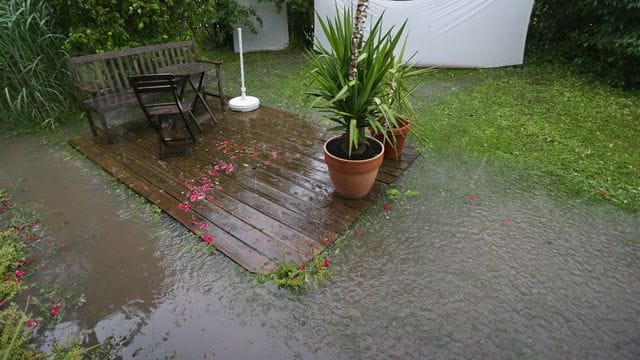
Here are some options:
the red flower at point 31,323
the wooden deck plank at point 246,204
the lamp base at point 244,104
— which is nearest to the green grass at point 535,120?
the lamp base at point 244,104

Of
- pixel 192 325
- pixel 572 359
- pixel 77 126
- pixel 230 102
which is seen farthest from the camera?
pixel 230 102

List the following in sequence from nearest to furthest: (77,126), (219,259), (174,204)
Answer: (219,259) < (174,204) < (77,126)

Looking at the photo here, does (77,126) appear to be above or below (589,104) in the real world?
below

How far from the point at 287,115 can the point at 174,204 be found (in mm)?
2273

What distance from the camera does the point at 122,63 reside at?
444cm

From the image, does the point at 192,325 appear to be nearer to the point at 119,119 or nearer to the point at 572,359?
the point at 572,359

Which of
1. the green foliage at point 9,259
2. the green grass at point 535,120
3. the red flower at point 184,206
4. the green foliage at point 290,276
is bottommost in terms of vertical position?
the green foliage at point 9,259

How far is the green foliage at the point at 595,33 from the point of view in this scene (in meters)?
4.96

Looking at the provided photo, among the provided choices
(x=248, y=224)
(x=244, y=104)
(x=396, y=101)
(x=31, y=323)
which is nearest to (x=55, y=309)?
(x=31, y=323)

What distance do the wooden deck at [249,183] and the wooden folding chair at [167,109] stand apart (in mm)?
158

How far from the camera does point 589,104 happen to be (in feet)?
15.8

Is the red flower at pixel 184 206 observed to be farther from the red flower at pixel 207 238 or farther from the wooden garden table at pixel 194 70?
the wooden garden table at pixel 194 70

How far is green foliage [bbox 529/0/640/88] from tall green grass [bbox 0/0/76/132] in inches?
298

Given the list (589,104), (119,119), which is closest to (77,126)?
(119,119)
